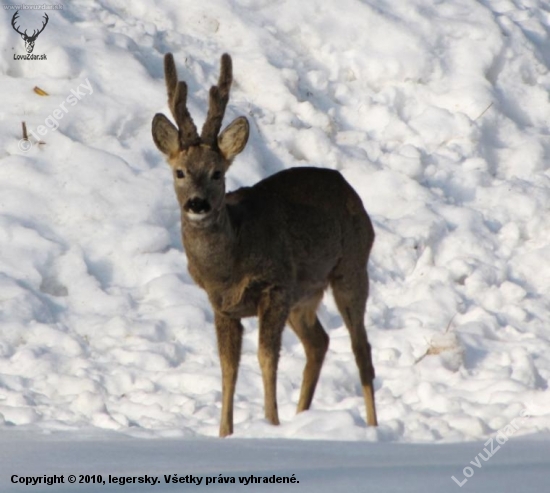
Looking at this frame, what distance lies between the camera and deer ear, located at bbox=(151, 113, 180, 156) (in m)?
8.16

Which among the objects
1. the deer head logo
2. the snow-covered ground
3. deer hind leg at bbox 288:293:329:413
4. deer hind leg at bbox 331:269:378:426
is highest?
the snow-covered ground

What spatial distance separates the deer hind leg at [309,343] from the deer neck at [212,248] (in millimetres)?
1256

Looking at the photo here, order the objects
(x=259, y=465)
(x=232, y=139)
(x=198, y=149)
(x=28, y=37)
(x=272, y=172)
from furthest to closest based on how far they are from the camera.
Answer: (x=28, y=37) < (x=272, y=172) < (x=232, y=139) < (x=198, y=149) < (x=259, y=465)

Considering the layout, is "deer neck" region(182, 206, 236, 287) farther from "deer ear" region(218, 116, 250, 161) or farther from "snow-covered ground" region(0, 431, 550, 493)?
"snow-covered ground" region(0, 431, 550, 493)

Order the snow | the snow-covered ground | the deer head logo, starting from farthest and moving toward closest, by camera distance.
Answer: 1. the deer head logo
2. the snow
3. the snow-covered ground

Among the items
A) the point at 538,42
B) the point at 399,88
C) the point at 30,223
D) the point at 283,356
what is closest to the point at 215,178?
the point at 283,356

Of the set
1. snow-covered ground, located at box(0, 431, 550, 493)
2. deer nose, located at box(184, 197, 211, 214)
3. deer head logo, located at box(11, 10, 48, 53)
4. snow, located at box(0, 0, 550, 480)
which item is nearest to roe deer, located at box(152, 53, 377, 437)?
deer nose, located at box(184, 197, 211, 214)

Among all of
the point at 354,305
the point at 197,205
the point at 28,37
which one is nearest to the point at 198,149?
the point at 197,205

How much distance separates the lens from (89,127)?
12.6m

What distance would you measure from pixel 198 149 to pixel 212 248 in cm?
63

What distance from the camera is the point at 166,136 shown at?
822 cm

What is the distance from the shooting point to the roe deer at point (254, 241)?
812 cm

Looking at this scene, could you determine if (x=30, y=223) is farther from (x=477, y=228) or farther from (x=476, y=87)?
(x=476, y=87)

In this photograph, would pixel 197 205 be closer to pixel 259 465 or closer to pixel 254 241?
pixel 254 241
